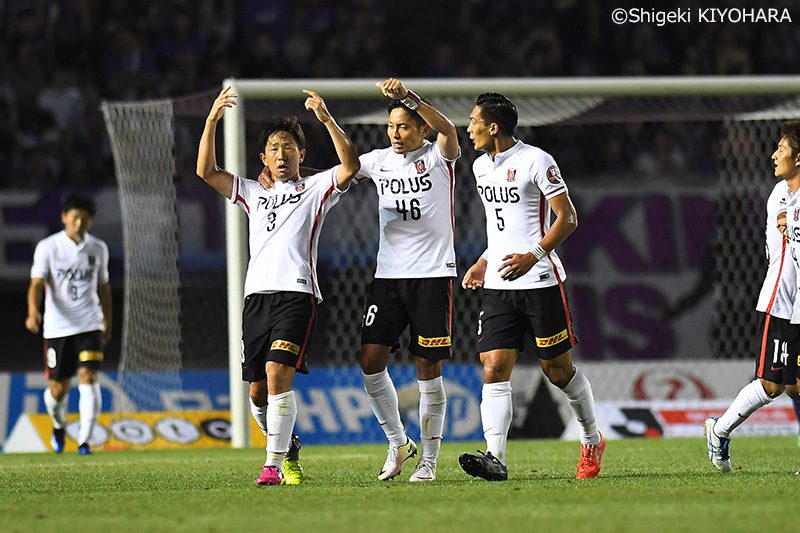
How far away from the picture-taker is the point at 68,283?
41.5ft

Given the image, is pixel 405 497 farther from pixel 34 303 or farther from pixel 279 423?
pixel 34 303

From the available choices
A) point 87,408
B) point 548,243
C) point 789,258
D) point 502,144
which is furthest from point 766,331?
point 87,408

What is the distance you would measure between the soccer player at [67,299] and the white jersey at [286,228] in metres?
4.67

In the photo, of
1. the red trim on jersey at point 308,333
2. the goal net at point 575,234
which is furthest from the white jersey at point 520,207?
the goal net at point 575,234

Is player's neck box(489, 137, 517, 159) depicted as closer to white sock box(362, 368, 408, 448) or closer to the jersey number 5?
the jersey number 5

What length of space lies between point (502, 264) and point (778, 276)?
6.38ft

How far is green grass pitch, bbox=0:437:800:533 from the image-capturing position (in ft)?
19.7

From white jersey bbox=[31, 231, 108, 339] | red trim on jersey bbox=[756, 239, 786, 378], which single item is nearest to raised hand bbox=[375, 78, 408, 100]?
red trim on jersey bbox=[756, 239, 786, 378]

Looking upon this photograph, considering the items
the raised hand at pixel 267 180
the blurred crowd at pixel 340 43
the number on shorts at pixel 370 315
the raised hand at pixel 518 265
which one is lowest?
the number on shorts at pixel 370 315

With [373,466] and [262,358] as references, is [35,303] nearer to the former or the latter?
[373,466]

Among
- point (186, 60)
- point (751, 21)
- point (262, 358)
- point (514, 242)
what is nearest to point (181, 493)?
point (262, 358)

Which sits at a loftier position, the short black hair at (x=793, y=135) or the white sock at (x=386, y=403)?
the short black hair at (x=793, y=135)

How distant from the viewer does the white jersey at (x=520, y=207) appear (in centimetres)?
807

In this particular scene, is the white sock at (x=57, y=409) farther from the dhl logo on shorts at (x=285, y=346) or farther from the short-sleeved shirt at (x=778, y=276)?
the short-sleeved shirt at (x=778, y=276)
